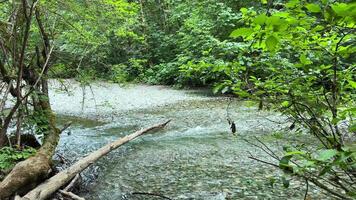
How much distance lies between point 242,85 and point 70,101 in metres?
12.5

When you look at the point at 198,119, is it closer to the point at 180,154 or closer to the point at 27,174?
the point at 180,154

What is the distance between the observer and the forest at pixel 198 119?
2016 mm

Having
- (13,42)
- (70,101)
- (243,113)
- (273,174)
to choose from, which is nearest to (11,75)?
(13,42)

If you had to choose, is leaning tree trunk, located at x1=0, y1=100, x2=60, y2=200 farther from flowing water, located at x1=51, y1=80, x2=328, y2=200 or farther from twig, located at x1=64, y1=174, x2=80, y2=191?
flowing water, located at x1=51, y1=80, x2=328, y2=200

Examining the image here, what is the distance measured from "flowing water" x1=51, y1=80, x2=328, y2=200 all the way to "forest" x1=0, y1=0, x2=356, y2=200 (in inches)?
1.0

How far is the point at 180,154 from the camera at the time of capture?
19.9 ft

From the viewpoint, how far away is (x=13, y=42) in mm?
4898

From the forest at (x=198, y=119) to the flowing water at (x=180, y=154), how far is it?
0.03m

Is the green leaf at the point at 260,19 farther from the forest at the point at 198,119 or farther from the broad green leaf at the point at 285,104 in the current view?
the broad green leaf at the point at 285,104

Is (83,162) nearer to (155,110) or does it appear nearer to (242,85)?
(242,85)

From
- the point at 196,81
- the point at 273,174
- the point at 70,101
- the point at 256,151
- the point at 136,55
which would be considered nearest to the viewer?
the point at 273,174

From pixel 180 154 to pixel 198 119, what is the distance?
11.0 ft

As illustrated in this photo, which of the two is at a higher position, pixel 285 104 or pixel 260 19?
pixel 260 19

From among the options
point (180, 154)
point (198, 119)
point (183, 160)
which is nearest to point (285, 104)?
point (183, 160)
